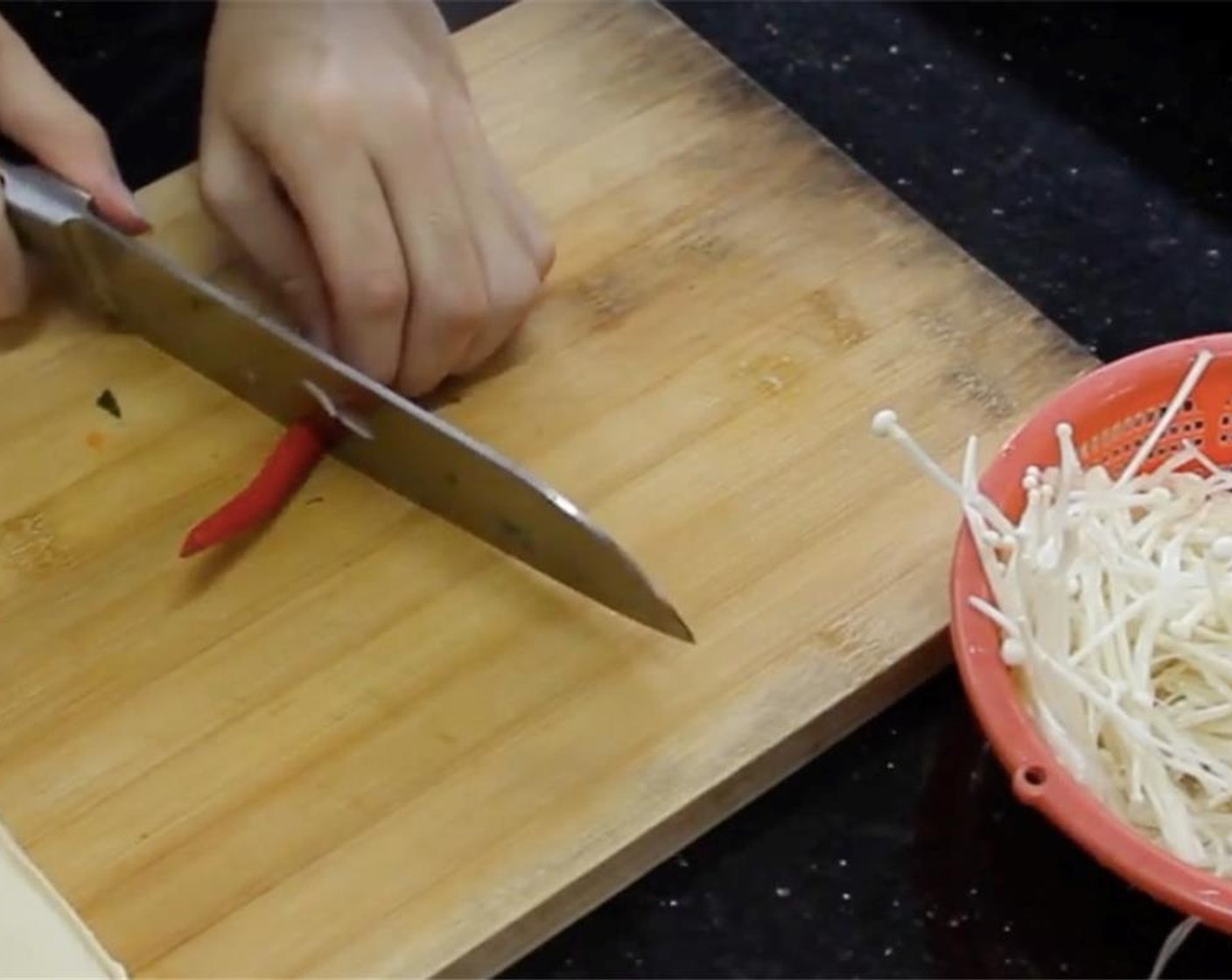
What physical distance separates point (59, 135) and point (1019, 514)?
0.52 metres

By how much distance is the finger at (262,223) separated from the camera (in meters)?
0.90

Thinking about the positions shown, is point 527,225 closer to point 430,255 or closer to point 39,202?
point 430,255

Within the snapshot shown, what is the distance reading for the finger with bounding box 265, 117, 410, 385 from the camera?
0.86 metres

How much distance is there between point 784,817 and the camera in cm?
80

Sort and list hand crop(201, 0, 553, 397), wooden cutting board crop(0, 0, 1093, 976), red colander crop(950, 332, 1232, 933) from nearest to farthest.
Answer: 1. red colander crop(950, 332, 1232, 933)
2. wooden cutting board crop(0, 0, 1093, 976)
3. hand crop(201, 0, 553, 397)

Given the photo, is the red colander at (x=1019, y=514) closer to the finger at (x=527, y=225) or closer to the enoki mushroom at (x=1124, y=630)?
the enoki mushroom at (x=1124, y=630)

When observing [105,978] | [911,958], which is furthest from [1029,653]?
[105,978]

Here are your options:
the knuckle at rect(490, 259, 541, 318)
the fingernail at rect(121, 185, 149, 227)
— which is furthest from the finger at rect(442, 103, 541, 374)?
the fingernail at rect(121, 185, 149, 227)

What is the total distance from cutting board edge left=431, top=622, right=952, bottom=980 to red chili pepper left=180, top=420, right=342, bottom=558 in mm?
228

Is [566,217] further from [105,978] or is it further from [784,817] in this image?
[105,978]

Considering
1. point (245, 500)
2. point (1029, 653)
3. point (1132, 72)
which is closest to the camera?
point (1029, 653)

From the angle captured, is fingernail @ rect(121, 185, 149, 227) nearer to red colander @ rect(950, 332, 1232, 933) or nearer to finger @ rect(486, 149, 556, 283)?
finger @ rect(486, 149, 556, 283)

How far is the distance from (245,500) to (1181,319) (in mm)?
492

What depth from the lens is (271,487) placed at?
33.7 inches
